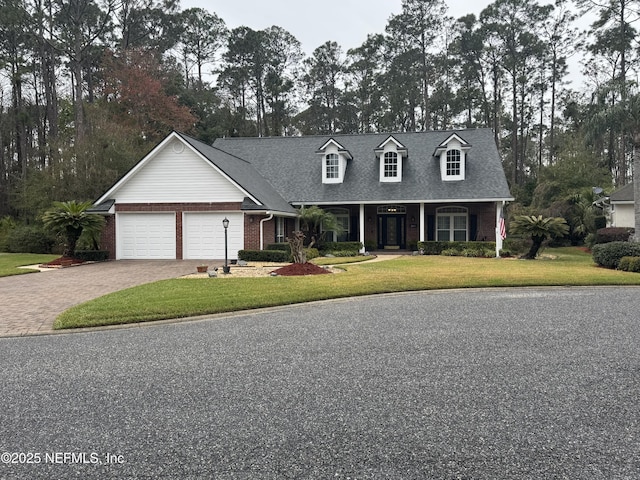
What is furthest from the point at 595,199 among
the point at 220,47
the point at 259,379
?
the point at 220,47

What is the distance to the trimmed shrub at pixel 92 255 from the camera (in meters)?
18.8

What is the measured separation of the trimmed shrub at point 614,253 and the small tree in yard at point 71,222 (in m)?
20.2

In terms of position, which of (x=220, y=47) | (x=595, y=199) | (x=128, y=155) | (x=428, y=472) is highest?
(x=220, y=47)

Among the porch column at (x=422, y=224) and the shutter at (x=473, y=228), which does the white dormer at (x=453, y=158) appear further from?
the porch column at (x=422, y=224)

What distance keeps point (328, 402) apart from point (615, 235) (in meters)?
22.6

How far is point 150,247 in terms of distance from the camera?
66.1ft

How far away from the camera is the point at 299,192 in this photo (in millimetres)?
23750

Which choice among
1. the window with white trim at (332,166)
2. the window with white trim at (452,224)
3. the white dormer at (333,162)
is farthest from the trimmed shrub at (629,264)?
the window with white trim at (332,166)

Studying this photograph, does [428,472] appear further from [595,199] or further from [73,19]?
[73,19]

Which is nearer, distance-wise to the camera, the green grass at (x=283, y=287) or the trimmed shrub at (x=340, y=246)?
the green grass at (x=283, y=287)

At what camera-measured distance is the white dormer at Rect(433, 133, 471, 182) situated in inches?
889

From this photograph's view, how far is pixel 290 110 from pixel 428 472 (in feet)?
141

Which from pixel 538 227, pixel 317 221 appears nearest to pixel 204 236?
Answer: pixel 317 221

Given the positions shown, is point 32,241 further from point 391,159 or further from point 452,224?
point 452,224
